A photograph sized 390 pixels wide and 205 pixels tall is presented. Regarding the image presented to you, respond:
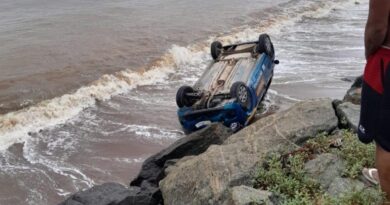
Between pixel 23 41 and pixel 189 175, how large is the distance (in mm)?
13744

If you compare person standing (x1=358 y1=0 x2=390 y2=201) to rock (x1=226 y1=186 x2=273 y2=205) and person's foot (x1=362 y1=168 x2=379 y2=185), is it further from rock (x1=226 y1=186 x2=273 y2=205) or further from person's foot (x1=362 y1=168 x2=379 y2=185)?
rock (x1=226 y1=186 x2=273 y2=205)

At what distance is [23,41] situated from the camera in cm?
1734

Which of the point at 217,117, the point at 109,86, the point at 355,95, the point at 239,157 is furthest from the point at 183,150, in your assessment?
the point at 109,86

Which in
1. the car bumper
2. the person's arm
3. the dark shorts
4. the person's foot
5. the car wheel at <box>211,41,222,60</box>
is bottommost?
the car bumper

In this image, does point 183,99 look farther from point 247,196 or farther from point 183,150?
point 247,196

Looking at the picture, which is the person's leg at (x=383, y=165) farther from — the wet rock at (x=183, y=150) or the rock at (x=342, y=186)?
the wet rock at (x=183, y=150)

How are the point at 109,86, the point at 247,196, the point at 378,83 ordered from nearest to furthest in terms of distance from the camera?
the point at 378,83 → the point at 247,196 → the point at 109,86

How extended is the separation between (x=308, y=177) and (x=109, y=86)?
352 inches

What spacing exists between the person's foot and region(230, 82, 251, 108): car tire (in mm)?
4353

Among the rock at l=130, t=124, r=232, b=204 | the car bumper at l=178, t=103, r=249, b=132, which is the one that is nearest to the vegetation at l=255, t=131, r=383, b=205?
the rock at l=130, t=124, r=232, b=204

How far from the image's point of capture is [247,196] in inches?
171

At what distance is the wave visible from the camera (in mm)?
10336

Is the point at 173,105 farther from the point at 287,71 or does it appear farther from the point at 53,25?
the point at 53,25

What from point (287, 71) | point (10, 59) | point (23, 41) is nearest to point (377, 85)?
point (287, 71)
